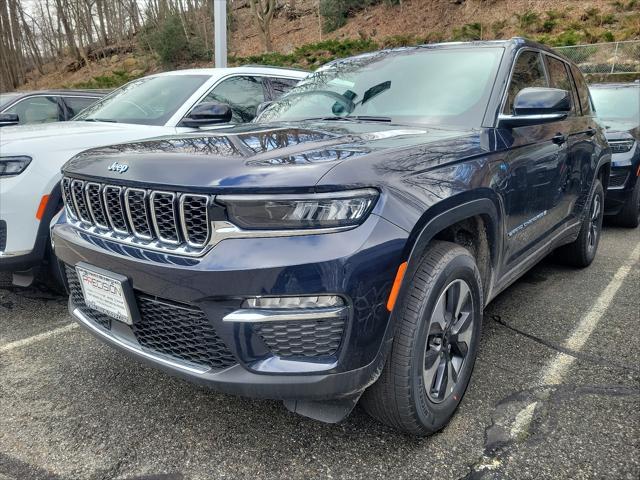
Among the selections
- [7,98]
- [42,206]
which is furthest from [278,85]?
[7,98]

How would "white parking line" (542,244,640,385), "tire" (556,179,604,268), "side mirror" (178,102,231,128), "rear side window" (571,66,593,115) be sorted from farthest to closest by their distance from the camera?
"tire" (556,179,604,268)
"rear side window" (571,66,593,115)
"side mirror" (178,102,231,128)
"white parking line" (542,244,640,385)

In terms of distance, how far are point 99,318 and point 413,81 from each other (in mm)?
2110

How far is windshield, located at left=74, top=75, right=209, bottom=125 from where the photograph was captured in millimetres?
4379

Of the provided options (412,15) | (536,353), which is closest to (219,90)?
(536,353)

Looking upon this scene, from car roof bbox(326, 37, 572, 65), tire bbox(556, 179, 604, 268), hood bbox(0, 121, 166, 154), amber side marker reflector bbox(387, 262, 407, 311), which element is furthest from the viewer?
tire bbox(556, 179, 604, 268)

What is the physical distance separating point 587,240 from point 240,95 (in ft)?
11.1

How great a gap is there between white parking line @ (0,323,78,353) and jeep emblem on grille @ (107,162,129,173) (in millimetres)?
1690

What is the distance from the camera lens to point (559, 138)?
327cm

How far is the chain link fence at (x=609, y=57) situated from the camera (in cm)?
1617

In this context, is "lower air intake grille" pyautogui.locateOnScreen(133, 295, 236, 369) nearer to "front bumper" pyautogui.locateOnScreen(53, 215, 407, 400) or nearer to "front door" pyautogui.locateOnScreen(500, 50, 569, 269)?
"front bumper" pyautogui.locateOnScreen(53, 215, 407, 400)

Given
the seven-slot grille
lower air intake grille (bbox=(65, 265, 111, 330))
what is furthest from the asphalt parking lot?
the seven-slot grille

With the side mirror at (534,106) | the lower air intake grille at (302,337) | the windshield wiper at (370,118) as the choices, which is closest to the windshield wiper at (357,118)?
the windshield wiper at (370,118)

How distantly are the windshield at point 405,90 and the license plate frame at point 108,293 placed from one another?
158cm

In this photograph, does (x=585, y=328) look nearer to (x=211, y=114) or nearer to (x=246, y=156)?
(x=246, y=156)
